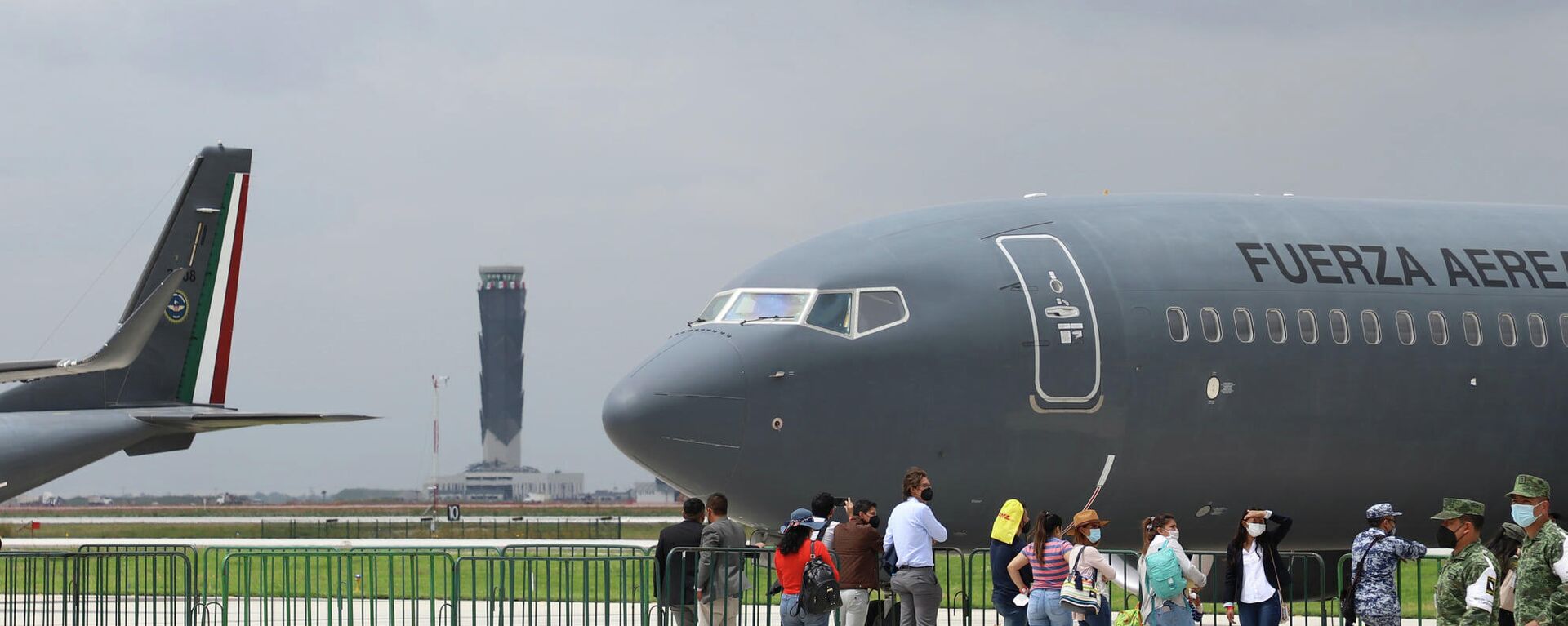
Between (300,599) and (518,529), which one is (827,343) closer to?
(300,599)

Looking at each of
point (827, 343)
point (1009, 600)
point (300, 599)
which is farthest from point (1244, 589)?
point (300, 599)

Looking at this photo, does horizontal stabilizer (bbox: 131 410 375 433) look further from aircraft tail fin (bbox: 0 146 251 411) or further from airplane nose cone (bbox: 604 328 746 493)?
airplane nose cone (bbox: 604 328 746 493)

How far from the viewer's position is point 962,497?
55.2 ft

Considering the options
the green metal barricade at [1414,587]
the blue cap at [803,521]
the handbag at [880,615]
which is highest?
the blue cap at [803,521]

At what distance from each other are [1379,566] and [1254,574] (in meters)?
1.80

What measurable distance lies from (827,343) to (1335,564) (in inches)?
271

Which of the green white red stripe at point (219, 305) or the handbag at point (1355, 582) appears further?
the green white red stripe at point (219, 305)

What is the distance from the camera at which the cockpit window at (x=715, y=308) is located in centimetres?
1739

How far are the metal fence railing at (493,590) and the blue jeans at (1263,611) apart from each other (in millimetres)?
1062

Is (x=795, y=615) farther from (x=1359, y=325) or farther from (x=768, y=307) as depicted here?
(x=1359, y=325)

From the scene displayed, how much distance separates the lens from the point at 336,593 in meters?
28.2

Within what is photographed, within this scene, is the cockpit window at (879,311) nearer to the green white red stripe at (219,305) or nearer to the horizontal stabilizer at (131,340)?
the horizontal stabilizer at (131,340)

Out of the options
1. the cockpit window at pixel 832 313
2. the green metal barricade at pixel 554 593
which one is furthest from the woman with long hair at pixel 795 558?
the cockpit window at pixel 832 313

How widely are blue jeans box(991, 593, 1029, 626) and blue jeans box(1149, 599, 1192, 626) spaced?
3.70 feet
